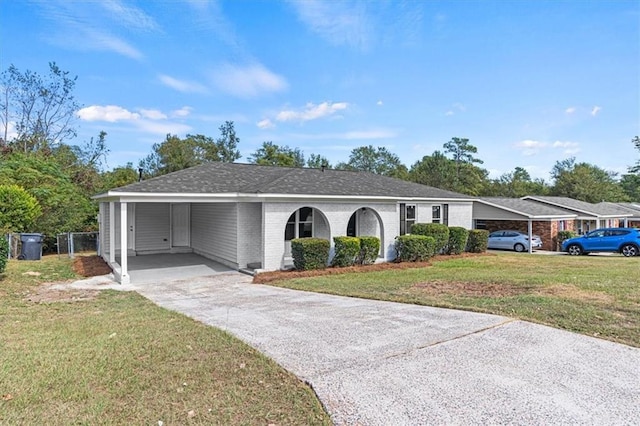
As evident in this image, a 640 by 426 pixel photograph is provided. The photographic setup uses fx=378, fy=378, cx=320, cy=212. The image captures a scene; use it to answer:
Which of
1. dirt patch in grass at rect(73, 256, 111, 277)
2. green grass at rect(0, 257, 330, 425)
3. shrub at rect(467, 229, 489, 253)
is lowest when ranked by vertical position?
green grass at rect(0, 257, 330, 425)

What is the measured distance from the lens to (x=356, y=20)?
13.1 meters

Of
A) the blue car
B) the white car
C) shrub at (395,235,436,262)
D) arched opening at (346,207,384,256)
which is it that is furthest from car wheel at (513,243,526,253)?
arched opening at (346,207,384,256)

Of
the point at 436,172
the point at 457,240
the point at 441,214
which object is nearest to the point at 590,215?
the point at 441,214

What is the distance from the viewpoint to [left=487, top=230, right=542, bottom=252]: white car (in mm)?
22844

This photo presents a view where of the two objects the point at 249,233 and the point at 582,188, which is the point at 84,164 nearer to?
the point at 249,233

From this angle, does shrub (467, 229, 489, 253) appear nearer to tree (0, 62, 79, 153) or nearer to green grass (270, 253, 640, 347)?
green grass (270, 253, 640, 347)

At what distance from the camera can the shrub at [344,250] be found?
12867mm

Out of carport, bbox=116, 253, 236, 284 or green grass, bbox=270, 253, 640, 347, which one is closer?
green grass, bbox=270, 253, 640, 347

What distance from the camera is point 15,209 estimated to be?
1525cm

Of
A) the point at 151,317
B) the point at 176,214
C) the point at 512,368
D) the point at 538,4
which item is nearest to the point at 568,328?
the point at 512,368

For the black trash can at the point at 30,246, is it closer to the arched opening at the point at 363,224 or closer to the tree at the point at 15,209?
the tree at the point at 15,209

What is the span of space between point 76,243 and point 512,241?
23.7 m

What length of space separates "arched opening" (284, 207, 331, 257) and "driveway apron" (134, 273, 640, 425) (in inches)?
244

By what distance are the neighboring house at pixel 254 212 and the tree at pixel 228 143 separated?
28.7 meters
